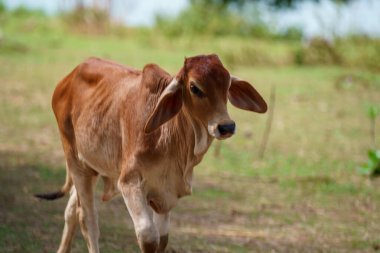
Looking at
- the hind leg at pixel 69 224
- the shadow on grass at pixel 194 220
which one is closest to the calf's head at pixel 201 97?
the hind leg at pixel 69 224

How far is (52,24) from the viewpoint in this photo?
21844 millimetres

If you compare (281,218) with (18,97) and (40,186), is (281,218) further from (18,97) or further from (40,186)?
(18,97)

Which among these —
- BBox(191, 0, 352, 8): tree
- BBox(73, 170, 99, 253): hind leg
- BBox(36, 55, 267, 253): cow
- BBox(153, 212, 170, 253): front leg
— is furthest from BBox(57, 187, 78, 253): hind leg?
BBox(191, 0, 352, 8): tree

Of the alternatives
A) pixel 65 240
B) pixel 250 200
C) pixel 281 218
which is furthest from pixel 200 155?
pixel 250 200

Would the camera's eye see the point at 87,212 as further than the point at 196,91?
Yes

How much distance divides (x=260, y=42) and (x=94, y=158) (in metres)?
14.4

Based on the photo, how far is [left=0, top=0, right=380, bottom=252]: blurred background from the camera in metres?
7.32

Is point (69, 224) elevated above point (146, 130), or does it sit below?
below

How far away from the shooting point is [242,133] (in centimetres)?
1190

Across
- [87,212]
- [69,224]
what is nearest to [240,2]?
[69,224]

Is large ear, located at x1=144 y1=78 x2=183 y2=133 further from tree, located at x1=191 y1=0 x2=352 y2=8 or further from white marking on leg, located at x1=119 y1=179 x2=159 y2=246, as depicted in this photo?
tree, located at x1=191 y1=0 x2=352 y2=8

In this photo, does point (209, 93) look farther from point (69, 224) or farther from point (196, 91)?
point (69, 224)

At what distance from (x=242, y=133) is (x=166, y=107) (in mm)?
6928

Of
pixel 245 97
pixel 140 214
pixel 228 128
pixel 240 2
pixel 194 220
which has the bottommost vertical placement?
pixel 240 2
